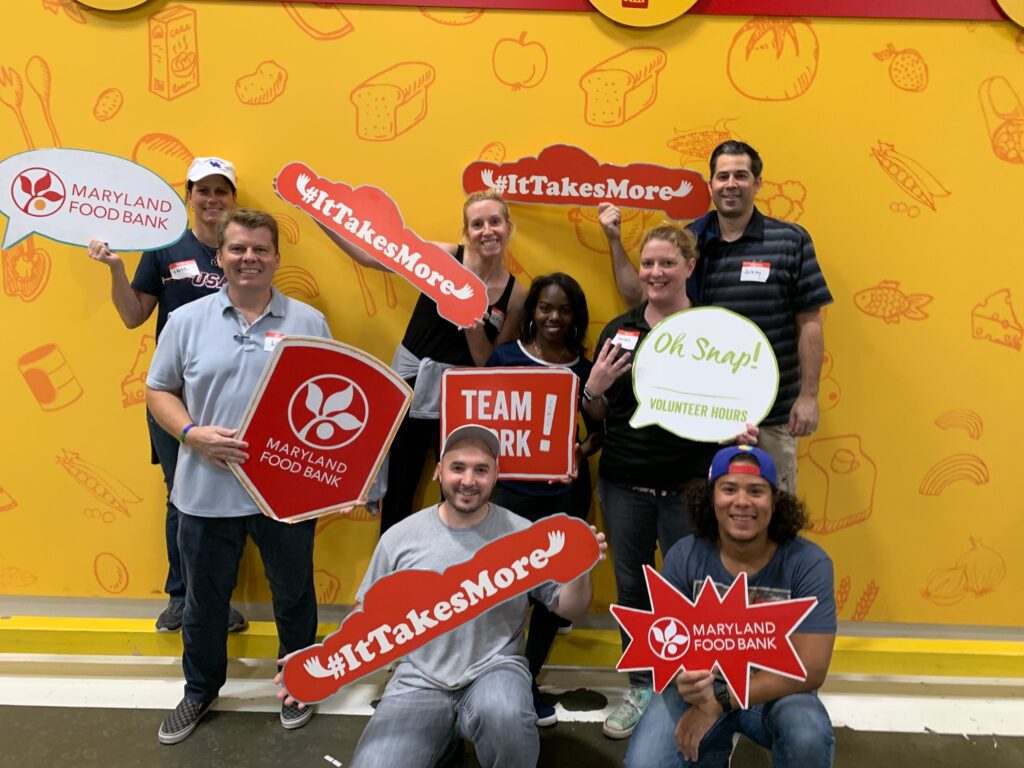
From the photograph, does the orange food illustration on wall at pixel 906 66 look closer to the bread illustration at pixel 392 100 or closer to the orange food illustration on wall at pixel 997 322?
the orange food illustration on wall at pixel 997 322

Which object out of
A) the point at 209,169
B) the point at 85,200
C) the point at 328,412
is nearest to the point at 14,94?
the point at 85,200

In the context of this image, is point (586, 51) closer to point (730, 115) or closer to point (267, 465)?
point (730, 115)

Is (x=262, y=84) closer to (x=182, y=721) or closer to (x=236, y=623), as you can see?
(x=236, y=623)

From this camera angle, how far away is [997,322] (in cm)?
238

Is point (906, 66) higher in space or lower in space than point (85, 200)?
higher

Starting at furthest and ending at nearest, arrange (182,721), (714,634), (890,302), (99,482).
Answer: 1. (99,482)
2. (890,302)
3. (182,721)
4. (714,634)

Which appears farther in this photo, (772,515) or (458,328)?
(458,328)

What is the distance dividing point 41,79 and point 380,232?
4.54ft

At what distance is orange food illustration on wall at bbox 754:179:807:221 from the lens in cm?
232

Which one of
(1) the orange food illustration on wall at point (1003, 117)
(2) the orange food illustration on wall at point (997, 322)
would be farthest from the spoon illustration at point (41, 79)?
(2) the orange food illustration on wall at point (997, 322)

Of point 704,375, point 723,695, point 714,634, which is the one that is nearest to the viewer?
point 714,634

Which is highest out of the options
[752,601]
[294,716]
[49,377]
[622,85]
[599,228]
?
[622,85]

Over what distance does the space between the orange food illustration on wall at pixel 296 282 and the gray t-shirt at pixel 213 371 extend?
1.65 feet

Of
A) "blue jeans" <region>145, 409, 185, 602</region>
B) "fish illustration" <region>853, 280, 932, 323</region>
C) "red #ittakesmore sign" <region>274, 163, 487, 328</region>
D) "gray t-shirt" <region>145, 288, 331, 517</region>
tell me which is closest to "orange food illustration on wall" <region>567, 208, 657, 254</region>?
"red #ittakesmore sign" <region>274, 163, 487, 328</region>
